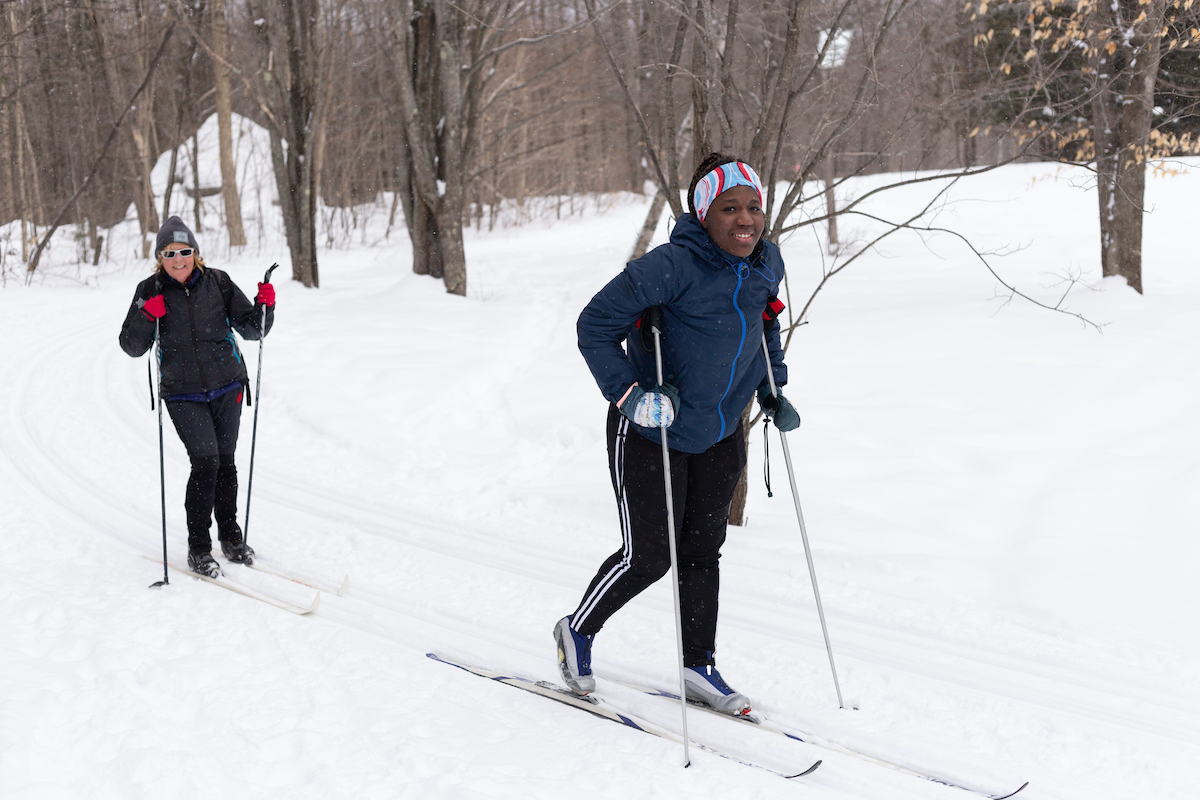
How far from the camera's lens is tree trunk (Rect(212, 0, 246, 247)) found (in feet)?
60.2

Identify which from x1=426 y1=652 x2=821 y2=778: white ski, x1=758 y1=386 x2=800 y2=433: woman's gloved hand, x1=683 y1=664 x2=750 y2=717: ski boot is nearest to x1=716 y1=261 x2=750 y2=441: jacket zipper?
x1=758 y1=386 x2=800 y2=433: woman's gloved hand

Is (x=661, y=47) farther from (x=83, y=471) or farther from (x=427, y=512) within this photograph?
(x=83, y=471)

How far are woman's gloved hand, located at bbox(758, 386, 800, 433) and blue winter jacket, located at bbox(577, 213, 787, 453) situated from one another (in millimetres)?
300

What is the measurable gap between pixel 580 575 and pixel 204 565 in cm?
197

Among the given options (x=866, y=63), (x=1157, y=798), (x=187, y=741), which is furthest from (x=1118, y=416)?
(x=187, y=741)

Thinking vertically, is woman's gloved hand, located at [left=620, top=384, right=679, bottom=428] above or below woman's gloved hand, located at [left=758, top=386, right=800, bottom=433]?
above

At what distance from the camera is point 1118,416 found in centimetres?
645

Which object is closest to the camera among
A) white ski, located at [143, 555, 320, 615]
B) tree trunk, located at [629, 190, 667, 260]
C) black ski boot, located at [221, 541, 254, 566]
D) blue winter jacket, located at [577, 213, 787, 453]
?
blue winter jacket, located at [577, 213, 787, 453]

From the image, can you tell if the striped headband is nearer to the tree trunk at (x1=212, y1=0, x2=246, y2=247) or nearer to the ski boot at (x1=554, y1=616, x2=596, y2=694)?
the ski boot at (x1=554, y1=616, x2=596, y2=694)

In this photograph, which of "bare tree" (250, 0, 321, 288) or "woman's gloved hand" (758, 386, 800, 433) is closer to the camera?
"woman's gloved hand" (758, 386, 800, 433)

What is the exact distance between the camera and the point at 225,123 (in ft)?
66.0

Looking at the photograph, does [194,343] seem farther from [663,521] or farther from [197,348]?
[663,521]

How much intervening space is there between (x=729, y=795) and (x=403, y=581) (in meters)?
2.30

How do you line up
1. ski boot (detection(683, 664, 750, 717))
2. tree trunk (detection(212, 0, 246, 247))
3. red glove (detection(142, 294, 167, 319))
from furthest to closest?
tree trunk (detection(212, 0, 246, 247)), red glove (detection(142, 294, 167, 319)), ski boot (detection(683, 664, 750, 717))
